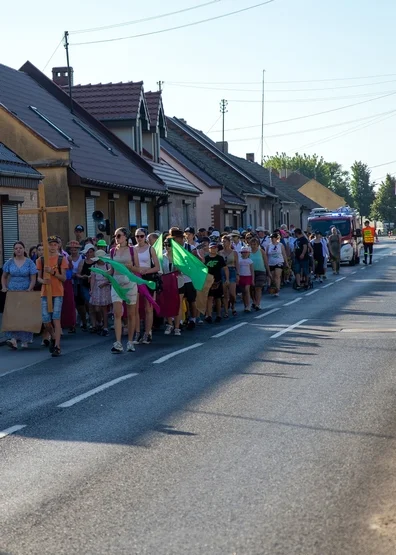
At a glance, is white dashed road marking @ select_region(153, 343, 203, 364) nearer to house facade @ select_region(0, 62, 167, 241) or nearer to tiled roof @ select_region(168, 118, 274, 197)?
house facade @ select_region(0, 62, 167, 241)

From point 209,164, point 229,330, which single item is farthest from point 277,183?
point 229,330

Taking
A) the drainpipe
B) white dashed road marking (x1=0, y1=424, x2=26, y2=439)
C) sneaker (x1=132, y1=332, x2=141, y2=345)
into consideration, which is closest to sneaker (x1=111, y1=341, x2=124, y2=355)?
sneaker (x1=132, y1=332, x2=141, y2=345)

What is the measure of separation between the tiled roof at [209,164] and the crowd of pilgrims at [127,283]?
103 feet

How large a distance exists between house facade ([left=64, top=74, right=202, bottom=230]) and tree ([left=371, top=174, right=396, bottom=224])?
13075 cm

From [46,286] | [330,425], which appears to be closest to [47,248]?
[46,286]

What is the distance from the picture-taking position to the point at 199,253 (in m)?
21.1

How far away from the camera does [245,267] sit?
2342 centimetres

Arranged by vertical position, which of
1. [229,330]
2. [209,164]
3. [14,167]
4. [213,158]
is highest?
[213,158]

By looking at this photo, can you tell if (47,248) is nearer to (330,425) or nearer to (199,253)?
(199,253)

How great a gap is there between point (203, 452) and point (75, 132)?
2784cm

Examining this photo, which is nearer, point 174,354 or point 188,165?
point 174,354

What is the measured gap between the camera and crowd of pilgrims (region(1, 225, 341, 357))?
1630 centimetres

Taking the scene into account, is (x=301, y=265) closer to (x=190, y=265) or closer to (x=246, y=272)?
(x=246, y=272)

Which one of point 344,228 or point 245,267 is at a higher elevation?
point 344,228
